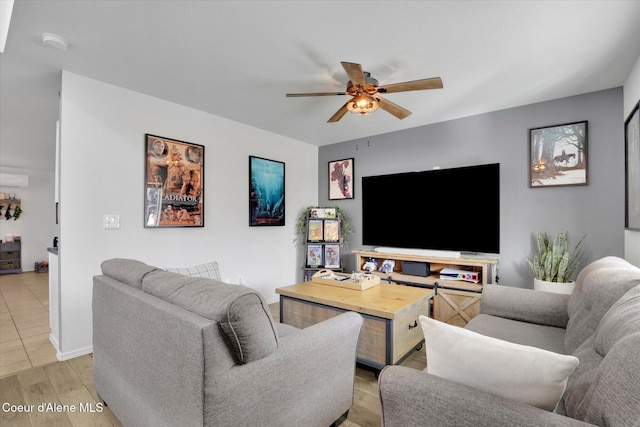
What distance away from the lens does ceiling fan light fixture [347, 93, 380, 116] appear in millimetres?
2381

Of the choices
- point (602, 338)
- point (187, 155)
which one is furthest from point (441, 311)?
point (187, 155)

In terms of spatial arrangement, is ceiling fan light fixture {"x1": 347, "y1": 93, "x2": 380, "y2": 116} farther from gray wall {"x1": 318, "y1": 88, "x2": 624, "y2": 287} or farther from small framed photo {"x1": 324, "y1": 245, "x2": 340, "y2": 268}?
small framed photo {"x1": 324, "y1": 245, "x2": 340, "y2": 268}

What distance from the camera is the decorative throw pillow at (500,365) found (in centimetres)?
80

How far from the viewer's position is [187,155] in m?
3.23

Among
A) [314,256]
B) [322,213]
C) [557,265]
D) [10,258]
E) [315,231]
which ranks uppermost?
[322,213]

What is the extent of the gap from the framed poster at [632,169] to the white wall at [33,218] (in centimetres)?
987

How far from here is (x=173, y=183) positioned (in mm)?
3113

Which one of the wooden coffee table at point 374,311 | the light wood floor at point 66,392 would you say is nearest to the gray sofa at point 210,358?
the light wood floor at point 66,392

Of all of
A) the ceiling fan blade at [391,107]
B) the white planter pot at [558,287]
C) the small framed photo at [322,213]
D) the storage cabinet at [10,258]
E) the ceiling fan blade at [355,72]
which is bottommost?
the storage cabinet at [10,258]

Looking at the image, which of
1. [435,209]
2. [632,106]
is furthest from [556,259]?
[632,106]

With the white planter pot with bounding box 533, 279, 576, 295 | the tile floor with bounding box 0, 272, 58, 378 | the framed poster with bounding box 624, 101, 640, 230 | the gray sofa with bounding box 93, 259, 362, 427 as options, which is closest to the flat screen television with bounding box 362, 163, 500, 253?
the white planter pot with bounding box 533, 279, 576, 295

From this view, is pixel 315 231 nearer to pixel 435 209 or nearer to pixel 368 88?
pixel 435 209

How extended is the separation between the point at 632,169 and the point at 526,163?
89 centimetres

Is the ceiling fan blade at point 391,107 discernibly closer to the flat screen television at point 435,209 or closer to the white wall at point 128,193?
the flat screen television at point 435,209
